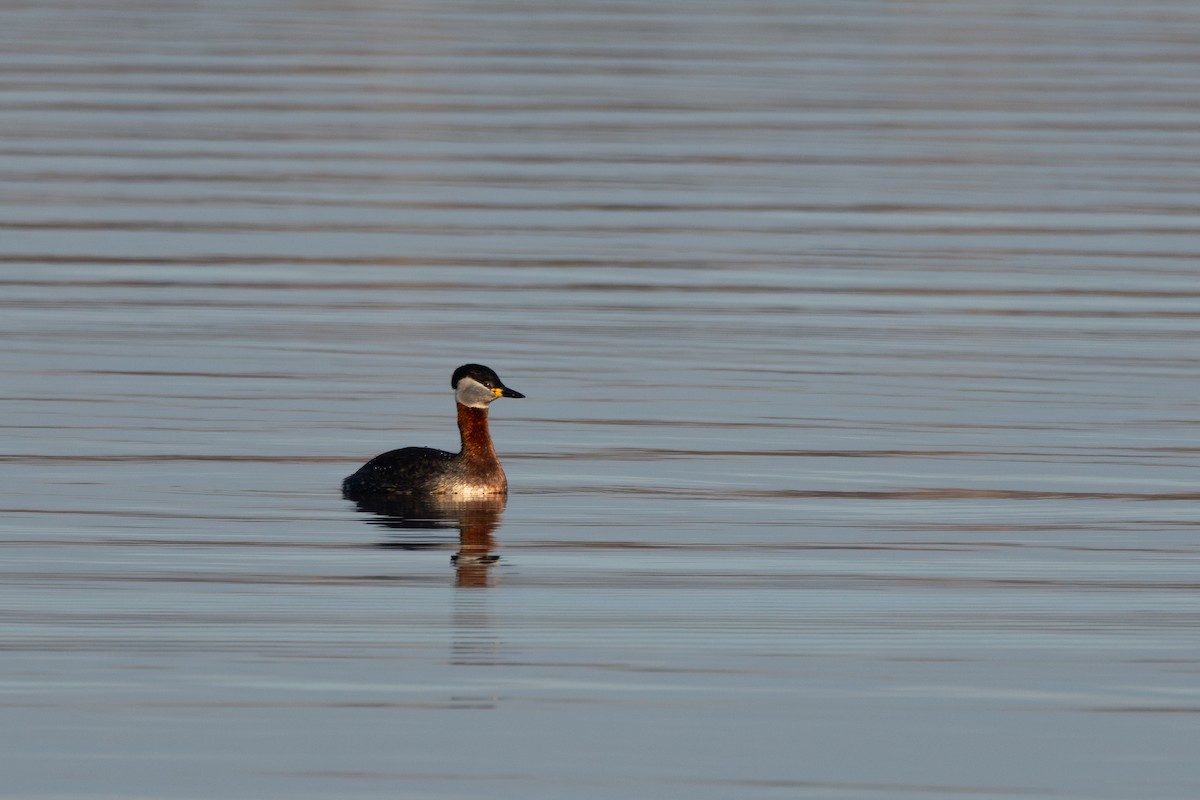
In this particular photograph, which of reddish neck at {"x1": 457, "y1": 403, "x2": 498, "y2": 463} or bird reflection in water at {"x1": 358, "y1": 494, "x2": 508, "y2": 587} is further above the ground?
reddish neck at {"x1": 457, "y1": 403, "x2": 498, "y2": 463}

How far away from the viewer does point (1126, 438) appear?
51.0 feet

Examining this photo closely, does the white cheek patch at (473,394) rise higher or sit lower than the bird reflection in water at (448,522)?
higher

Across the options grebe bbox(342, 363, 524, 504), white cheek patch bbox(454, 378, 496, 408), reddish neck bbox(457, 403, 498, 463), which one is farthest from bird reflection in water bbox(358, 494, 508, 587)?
white cheek patch bbox(454, 378, 496, 408)

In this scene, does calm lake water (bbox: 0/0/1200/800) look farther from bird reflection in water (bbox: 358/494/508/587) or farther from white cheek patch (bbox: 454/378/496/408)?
white cheek patch (bbox: 454/378/496/408)

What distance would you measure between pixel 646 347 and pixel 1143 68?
24.3 meters

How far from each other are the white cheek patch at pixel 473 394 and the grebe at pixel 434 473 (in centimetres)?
20

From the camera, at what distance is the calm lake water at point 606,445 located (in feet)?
30.6

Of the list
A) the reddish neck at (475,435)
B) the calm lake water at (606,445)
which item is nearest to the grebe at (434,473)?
the reddish neck at (475,435)

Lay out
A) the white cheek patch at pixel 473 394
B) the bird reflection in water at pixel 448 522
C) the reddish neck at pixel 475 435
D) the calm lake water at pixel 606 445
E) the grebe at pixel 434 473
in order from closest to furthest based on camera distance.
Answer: the calm lake water at pixel 606 445, the bird reflection in water at pixel 448 522, the grebe at pixel 434 473, the reddish neck at pixel 475 435, the white cheek patch at pixel 473 394

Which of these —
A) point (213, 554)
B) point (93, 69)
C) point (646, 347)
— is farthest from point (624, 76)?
point (213, 554)

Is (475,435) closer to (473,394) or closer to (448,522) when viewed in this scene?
(473,394)

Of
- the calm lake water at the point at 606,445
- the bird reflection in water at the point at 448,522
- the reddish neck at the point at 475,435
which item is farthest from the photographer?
the reddish neck at the point at 475,435

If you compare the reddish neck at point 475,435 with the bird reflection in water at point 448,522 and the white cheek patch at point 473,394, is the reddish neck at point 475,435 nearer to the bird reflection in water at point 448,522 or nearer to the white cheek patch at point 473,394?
the white cheek patch at point 473,394

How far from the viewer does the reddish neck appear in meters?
14.1
